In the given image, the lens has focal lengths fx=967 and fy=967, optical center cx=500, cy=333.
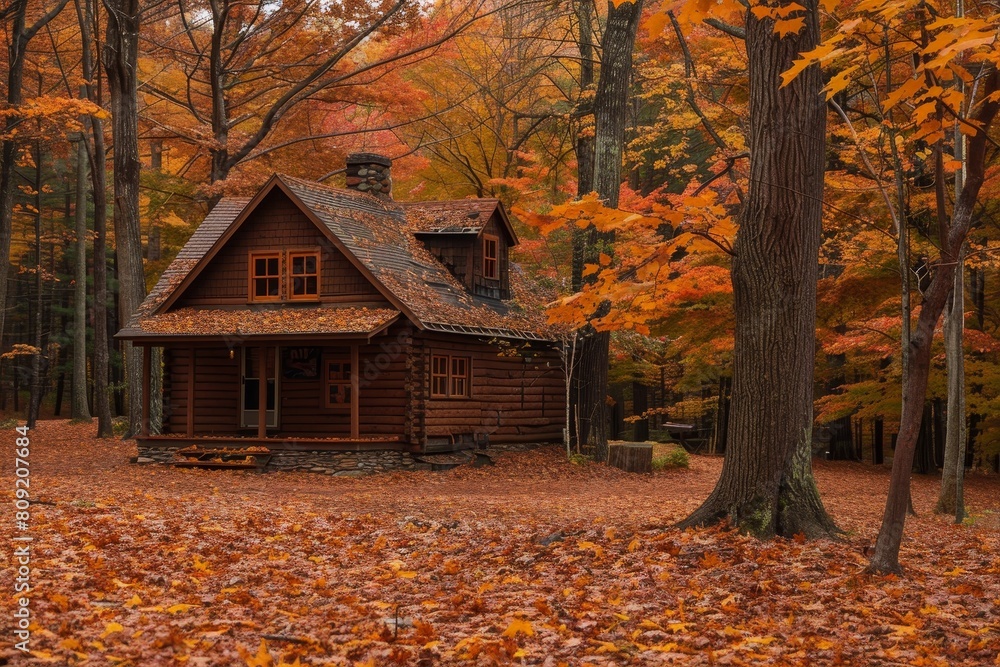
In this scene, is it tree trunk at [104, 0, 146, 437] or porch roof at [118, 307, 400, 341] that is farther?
tree trunk at [104, 0, 146, 437]

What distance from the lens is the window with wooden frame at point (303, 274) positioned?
72.4 ft

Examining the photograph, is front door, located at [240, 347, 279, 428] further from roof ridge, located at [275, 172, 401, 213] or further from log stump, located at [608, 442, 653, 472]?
log stump, located at [608, 442, 653, 472]

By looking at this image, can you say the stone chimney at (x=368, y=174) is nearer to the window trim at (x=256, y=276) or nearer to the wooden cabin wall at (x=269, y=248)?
the wooden cabin wall at (x=269, y=248)

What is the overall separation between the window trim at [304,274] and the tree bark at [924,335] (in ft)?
52.7

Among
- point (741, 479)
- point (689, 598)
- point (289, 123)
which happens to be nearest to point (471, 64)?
point (289, 123)

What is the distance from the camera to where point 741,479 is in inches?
366

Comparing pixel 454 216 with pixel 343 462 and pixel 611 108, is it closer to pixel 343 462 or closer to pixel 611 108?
pixel 611 108

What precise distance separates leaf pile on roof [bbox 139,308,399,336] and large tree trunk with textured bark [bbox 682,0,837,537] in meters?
11.6

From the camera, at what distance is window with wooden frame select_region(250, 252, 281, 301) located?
22.3 meters

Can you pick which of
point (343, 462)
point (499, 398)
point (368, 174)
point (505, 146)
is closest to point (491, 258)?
point (499, 398)

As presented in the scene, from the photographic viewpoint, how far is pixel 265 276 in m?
22.4

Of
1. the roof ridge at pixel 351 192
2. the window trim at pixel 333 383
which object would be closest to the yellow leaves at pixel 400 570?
the window trim at pixel 333 383

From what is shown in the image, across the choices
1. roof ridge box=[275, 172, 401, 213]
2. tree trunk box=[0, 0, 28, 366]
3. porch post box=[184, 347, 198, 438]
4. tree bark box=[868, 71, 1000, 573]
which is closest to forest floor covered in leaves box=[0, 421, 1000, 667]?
tree bark box=[868, 71, 1000, 573]

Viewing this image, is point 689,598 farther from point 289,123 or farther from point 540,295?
point 289,123
